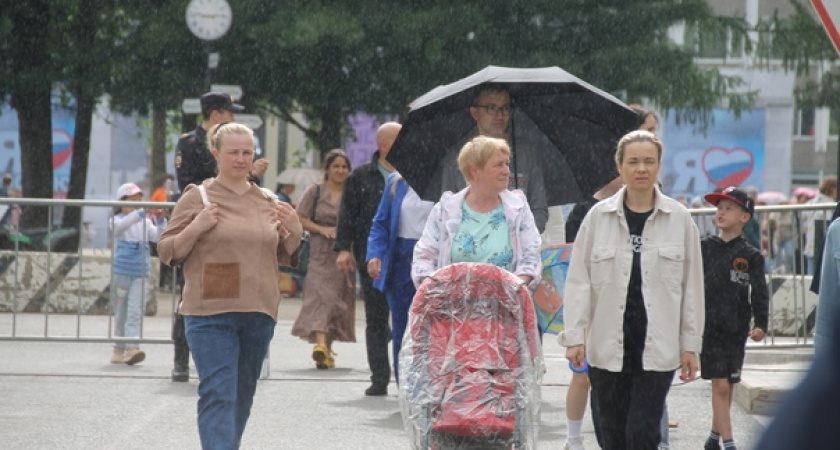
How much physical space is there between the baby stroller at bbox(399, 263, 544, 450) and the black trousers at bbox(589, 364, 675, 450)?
41 cm

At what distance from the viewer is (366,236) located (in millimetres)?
10406

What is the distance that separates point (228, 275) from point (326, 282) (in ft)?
19.4

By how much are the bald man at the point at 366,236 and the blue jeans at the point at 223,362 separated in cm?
371

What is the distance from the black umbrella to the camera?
816 cm

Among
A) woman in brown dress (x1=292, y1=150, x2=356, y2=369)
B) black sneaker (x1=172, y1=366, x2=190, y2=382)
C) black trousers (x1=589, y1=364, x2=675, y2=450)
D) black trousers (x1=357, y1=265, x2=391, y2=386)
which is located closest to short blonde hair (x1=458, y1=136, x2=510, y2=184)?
black trousers (x1=589, y1=364, x2=675, y2=450)

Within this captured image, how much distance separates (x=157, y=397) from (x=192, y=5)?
44.5 ft

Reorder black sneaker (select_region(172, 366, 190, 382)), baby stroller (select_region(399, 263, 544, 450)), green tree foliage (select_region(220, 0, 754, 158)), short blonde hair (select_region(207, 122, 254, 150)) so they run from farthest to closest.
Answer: green tree foliage (select_region(220, 0, 754, 158)) → black sneaker (select_region(172, 366, 190, 382)) → short blonde hair (select_region(207, 122, 254, 150)) → baby stroller (select_region(399, 263, 544, 450))

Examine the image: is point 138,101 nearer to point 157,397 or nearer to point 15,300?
point 15,300

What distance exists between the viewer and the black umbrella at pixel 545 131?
26.8 feet

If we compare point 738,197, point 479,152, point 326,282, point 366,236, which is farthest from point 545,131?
point 326,282

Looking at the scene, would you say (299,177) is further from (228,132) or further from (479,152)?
(228,132)

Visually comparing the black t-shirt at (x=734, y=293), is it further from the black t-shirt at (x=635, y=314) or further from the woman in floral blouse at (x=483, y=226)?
the black t-shirt at (x=635, y=314)

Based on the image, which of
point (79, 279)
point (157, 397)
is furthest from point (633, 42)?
point (157, 397)

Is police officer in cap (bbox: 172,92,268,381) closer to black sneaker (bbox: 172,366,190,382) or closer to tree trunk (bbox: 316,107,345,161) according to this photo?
black sneaker (bbox: 172,366,190,382)
